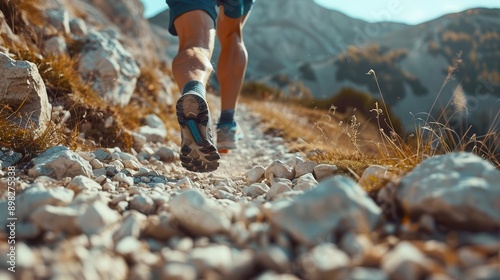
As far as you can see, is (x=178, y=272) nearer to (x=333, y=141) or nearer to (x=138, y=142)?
(x=333, y=141)

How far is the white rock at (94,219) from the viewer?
98 cm

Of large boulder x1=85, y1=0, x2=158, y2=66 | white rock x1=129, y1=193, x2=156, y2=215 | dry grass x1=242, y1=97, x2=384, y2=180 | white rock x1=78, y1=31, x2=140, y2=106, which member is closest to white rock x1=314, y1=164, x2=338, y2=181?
dry grass x1=242, y1=97, x2=384, y2=180

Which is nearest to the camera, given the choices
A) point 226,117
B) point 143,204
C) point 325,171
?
point 143,204

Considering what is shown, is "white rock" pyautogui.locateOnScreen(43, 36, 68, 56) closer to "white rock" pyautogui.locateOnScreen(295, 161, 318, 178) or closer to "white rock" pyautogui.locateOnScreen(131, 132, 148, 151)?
"white rock" pyautogui.locateOnScreen(131, 132, 148, 151)

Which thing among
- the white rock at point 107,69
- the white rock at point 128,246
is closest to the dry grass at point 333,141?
the white rock at point 128,246

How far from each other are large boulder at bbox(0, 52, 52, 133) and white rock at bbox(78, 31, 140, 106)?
4.98 feet

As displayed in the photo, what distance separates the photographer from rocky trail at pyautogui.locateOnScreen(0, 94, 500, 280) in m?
0.79

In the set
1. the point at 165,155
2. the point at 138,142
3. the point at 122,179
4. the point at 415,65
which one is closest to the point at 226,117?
the point at 165,155

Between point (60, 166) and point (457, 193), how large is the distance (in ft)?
5.29

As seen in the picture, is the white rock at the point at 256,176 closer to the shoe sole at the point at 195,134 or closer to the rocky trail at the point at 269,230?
the shoe sole at the point at 195,134

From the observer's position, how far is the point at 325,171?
7.14ft

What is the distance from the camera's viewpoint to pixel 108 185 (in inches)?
64.4

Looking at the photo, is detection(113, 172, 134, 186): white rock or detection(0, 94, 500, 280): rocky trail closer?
detection(0, 94, 500, 280): rocky trail

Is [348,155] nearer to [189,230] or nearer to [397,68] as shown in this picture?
[189,230]
